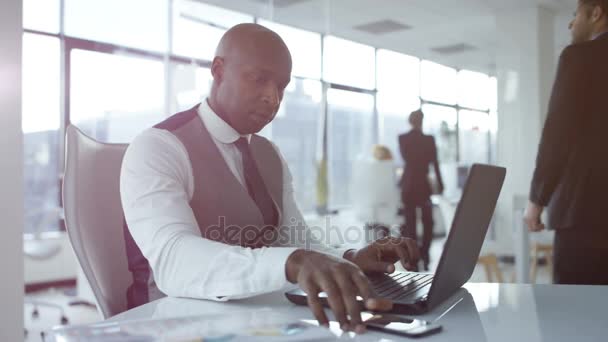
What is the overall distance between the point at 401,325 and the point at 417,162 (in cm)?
484

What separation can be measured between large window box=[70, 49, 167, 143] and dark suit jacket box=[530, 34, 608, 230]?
4164mm

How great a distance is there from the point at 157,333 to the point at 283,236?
2.74 feet

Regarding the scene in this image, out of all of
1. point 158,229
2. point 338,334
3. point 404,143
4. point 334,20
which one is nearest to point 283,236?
point 158,229

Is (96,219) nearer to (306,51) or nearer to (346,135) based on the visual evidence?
(306,51)

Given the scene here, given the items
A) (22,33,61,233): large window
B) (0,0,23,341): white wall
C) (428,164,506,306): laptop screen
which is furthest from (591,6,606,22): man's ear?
(22,33,61,233): large window

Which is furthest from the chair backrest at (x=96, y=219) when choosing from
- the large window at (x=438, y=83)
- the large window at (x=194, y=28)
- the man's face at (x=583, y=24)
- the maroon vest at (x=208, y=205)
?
the large window at (x=438, y=83)

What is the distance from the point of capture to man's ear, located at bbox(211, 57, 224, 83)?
133 centimetres

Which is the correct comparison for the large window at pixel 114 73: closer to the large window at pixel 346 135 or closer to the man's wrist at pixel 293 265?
the large window at pixel 346 135

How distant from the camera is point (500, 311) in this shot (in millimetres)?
837

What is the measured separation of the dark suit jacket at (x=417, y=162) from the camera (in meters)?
5.42

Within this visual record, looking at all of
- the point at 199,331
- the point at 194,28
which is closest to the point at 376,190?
the point at 194,28

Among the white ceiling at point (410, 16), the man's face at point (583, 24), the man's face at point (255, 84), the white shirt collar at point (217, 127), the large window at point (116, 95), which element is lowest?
the white shirt collar at point (217, 127)

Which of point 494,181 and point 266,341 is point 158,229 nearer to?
point 266,341

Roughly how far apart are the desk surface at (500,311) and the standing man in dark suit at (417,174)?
4.36 m
